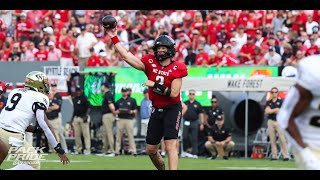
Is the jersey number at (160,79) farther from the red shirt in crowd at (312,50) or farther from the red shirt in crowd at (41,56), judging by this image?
the red shirt in crowd at (41,56)

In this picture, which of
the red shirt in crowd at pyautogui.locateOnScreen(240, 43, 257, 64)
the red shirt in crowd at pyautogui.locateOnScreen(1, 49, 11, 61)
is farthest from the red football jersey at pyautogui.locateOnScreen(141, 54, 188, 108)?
the red shirt in crowd at pyautogui.locateOnScreen(1, 49, 11, 61)

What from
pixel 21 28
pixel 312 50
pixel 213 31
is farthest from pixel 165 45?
pixel 21 28

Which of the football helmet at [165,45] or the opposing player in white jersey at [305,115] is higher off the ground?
the football helmet at [165,45]

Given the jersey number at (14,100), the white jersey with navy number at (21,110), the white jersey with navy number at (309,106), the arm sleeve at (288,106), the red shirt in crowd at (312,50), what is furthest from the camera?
the red shirt in crowd at (312,50)

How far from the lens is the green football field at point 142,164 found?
49.9 ft

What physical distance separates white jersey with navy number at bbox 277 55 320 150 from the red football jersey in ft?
14.6

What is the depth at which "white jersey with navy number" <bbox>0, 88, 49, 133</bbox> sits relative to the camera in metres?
9.66

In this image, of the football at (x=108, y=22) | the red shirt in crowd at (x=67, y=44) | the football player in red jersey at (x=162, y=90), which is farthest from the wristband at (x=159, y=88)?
the red shirt in crowd at (x=67, y=44)

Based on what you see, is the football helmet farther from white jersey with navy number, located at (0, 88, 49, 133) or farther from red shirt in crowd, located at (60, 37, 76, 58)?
red shirt in crowd, located at (60, 37, 76, 58)

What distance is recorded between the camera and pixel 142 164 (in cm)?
1633

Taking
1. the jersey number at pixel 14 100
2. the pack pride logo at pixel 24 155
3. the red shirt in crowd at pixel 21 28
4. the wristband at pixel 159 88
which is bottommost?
the pack pride logo at pixel 24 155

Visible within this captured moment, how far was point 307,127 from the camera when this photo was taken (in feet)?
21.4

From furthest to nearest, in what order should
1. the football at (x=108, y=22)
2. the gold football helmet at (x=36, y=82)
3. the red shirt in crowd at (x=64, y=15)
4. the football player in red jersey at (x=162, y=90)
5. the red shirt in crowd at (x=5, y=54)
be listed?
1. the red shirt in crowd at (x=64, y=15)
2. the red shirt in crowd at (x=5, y=54)
3. the football player in red jersey at (x=162, y=90)
4. the football at (x=108, y=22)
5. the gold football helmet at (x=36, y=82)
